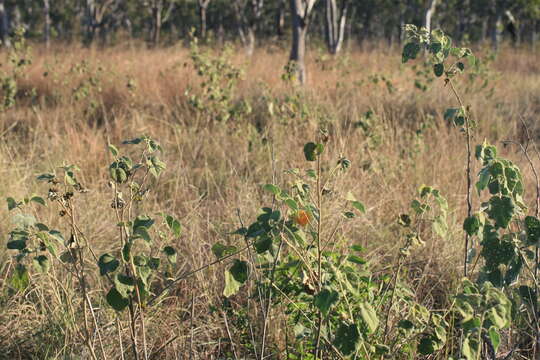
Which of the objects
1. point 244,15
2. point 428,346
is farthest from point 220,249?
point 244,15

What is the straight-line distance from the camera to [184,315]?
2.13 metres

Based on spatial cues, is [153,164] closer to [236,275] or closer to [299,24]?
[236,275]

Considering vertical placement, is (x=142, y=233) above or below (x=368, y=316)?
above

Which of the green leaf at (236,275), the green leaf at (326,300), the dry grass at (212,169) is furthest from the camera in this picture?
the dry grass at (212,169)

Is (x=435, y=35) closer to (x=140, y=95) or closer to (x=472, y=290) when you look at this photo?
(x=472, y=290)

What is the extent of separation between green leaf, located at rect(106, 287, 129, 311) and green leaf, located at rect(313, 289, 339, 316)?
475 mm

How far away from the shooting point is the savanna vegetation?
1344 mm

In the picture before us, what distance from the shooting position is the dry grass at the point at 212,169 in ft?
6.72

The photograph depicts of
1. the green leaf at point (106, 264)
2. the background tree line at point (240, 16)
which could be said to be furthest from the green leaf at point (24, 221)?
the background tree line at point (240, 16)

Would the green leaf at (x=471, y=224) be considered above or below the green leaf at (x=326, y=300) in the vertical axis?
above

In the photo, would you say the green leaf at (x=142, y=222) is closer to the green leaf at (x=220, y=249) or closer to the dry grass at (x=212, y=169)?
the green leaf at (x=220, y=249)

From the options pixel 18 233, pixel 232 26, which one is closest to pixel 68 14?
pixel 232 26

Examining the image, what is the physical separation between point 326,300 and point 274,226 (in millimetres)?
184

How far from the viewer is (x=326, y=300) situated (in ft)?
3.64
